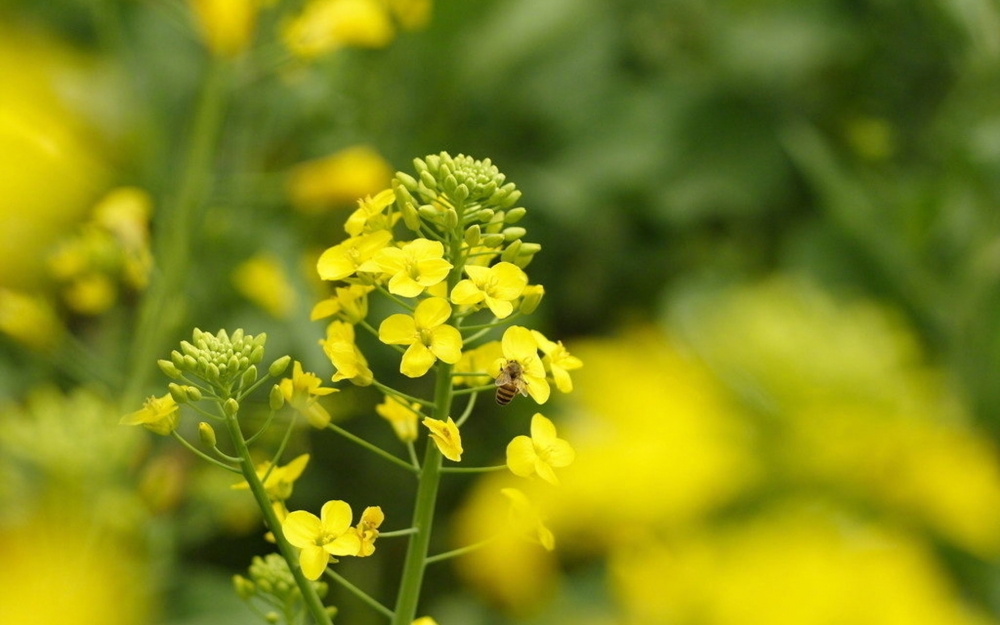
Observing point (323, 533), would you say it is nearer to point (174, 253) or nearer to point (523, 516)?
point (523, 516)

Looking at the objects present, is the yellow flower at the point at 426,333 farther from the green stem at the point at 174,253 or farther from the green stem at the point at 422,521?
the green stem at the point at 174,253

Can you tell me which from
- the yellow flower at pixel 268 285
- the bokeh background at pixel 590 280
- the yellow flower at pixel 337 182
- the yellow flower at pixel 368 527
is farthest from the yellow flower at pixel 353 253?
the yellow flower at pixel 337 182

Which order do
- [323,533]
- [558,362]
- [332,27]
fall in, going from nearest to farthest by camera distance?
[323,533], [558,362], [332,27]

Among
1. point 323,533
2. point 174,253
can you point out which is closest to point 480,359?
point 323,533

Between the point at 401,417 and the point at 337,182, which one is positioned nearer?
A: the point at 401,417

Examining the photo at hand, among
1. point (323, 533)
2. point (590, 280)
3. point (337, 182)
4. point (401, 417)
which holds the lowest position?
point (323, 533)

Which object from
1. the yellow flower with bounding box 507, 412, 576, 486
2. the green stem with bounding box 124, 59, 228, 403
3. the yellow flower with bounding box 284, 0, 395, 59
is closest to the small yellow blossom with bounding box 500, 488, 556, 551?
the yellow flower with bounding box 507, 412, 576, 486
